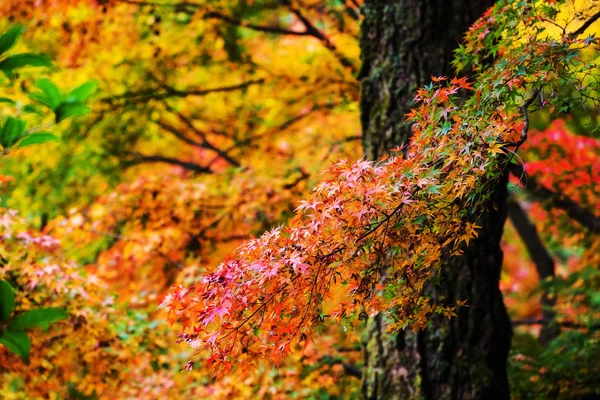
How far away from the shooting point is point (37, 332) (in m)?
3.69

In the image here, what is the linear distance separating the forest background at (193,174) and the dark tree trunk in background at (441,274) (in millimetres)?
372

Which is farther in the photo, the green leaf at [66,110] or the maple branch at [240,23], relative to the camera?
the maple branch at [240,23]

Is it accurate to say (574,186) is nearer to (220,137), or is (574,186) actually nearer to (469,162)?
(220,137)

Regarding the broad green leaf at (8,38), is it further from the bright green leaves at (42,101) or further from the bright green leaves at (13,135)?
the bright green leaves at (13,135)

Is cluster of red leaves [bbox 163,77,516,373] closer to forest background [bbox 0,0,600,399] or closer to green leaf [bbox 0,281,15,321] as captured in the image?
green leaf [bbox 0,281,15,321]

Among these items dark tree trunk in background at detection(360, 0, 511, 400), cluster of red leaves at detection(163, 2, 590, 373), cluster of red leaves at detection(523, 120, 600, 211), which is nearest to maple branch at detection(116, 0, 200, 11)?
dark tree trunk in background at detection(360, 0, 511, 400)

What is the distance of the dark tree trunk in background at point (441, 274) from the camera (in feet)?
11.0

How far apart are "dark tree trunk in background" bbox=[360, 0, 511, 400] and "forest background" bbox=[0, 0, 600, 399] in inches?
14.6

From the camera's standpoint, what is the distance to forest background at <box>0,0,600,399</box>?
423 centimetres

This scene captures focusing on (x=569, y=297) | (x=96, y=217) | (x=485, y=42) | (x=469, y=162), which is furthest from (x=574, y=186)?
(x=469, y=162)

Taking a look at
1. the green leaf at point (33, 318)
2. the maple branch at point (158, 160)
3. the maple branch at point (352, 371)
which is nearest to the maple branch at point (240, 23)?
the maple branch at point (158, 160)

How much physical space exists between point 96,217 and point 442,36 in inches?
120

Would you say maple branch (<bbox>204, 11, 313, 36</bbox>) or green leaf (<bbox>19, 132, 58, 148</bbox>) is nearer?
green leaf (<bbox>19, 132, 58, 148</bbox>)

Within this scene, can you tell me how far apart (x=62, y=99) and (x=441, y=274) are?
2392mm
